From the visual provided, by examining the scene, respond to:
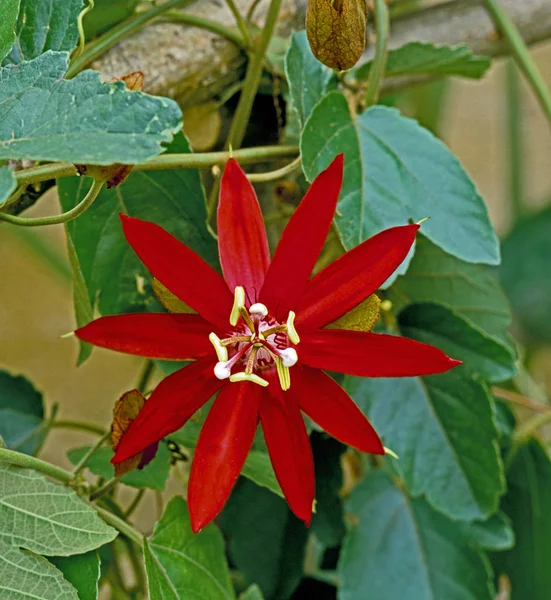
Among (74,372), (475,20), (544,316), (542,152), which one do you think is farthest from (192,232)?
(542,152)

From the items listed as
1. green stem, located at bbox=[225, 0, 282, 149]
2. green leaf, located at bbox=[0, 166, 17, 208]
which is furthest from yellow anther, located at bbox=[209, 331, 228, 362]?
green stem, located at bbox=[225, 0, 282, 149]

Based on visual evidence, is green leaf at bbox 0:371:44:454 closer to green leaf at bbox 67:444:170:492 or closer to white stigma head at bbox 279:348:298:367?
green leaf at bbox 67:444:170:492

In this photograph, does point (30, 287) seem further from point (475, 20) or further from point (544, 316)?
point (475, 20)

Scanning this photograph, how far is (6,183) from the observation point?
266 mm

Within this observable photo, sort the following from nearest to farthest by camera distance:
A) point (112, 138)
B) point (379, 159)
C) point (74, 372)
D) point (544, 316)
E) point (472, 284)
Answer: point (112, 138) < point (379, 159) < point (472, 284) < point (544, 316) < point (74, 372)

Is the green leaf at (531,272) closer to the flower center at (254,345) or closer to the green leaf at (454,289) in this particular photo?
the green leaf at (454,289)

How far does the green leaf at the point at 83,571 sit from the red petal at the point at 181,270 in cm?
12

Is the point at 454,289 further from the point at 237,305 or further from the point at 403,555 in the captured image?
the point at 237,305

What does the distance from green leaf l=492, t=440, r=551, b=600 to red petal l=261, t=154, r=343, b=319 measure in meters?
0.39

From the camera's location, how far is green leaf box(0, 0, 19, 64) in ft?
1.08

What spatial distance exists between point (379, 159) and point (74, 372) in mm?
1448

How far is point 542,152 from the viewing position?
2.34 m

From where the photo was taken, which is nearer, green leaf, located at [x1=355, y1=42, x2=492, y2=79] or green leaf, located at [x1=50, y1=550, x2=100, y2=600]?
green leaf, located at [x1=50, y1=550, x2=100, y2=600]

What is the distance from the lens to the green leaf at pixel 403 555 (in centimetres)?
58
